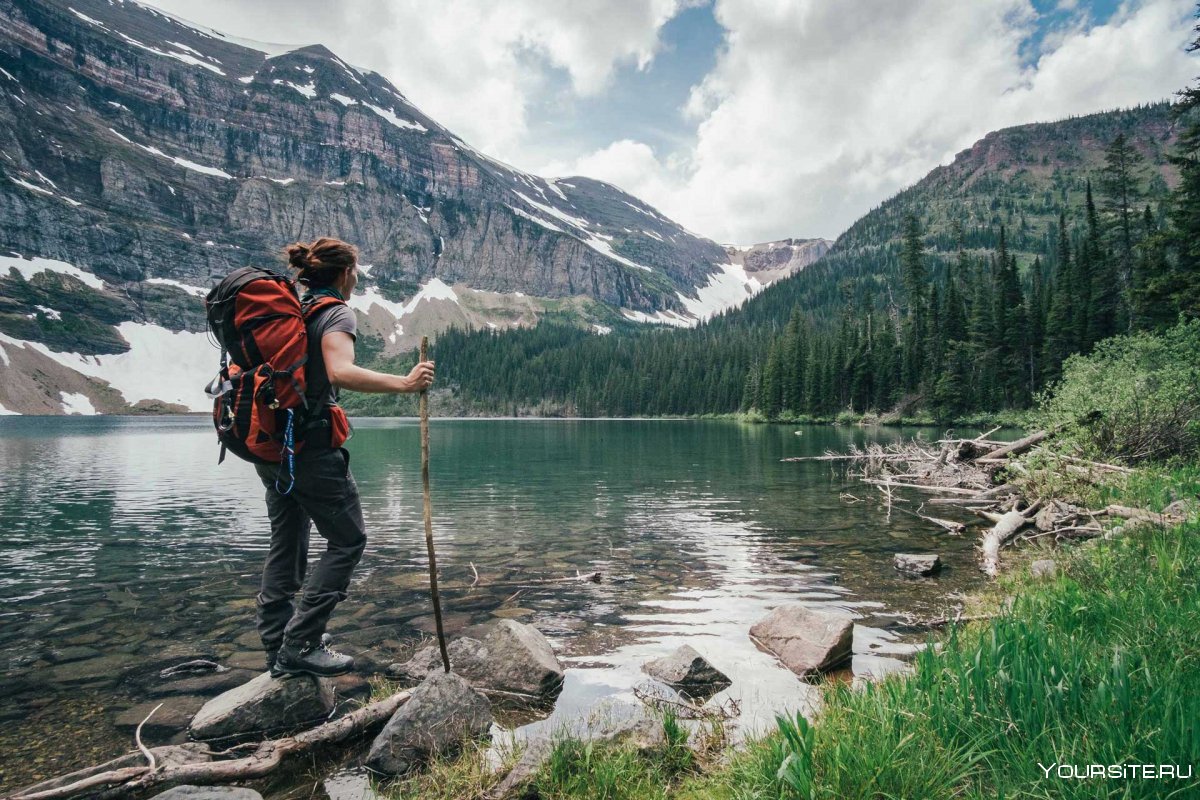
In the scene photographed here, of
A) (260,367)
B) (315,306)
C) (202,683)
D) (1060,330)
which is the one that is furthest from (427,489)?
(1060,330)

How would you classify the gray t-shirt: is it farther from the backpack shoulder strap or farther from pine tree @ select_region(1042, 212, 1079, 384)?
pine tree @ select_region(1042, 212, 1079, 384)

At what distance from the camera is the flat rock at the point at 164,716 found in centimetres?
582

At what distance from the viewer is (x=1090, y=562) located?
7820mm

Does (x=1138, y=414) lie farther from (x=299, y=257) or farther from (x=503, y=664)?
(x=299, y=257)

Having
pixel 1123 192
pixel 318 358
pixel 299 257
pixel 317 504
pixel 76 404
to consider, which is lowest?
pixel 317 504

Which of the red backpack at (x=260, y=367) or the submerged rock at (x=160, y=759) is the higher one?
Result: the red backpack at (x=260, y=367)

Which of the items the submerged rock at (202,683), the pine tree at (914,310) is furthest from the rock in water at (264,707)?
the pine tree at (914,310)

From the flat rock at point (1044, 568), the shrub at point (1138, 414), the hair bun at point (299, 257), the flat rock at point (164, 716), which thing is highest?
the hair bun at point (299, 257)

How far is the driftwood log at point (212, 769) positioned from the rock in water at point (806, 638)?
472cm

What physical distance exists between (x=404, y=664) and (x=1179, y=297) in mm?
34149

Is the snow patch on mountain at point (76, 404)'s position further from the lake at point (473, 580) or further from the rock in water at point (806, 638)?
the rock in water at point (806, 638)

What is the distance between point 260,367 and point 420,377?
140cm

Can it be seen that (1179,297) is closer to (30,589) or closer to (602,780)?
(602,780)

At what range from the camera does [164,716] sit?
6.10 meters
